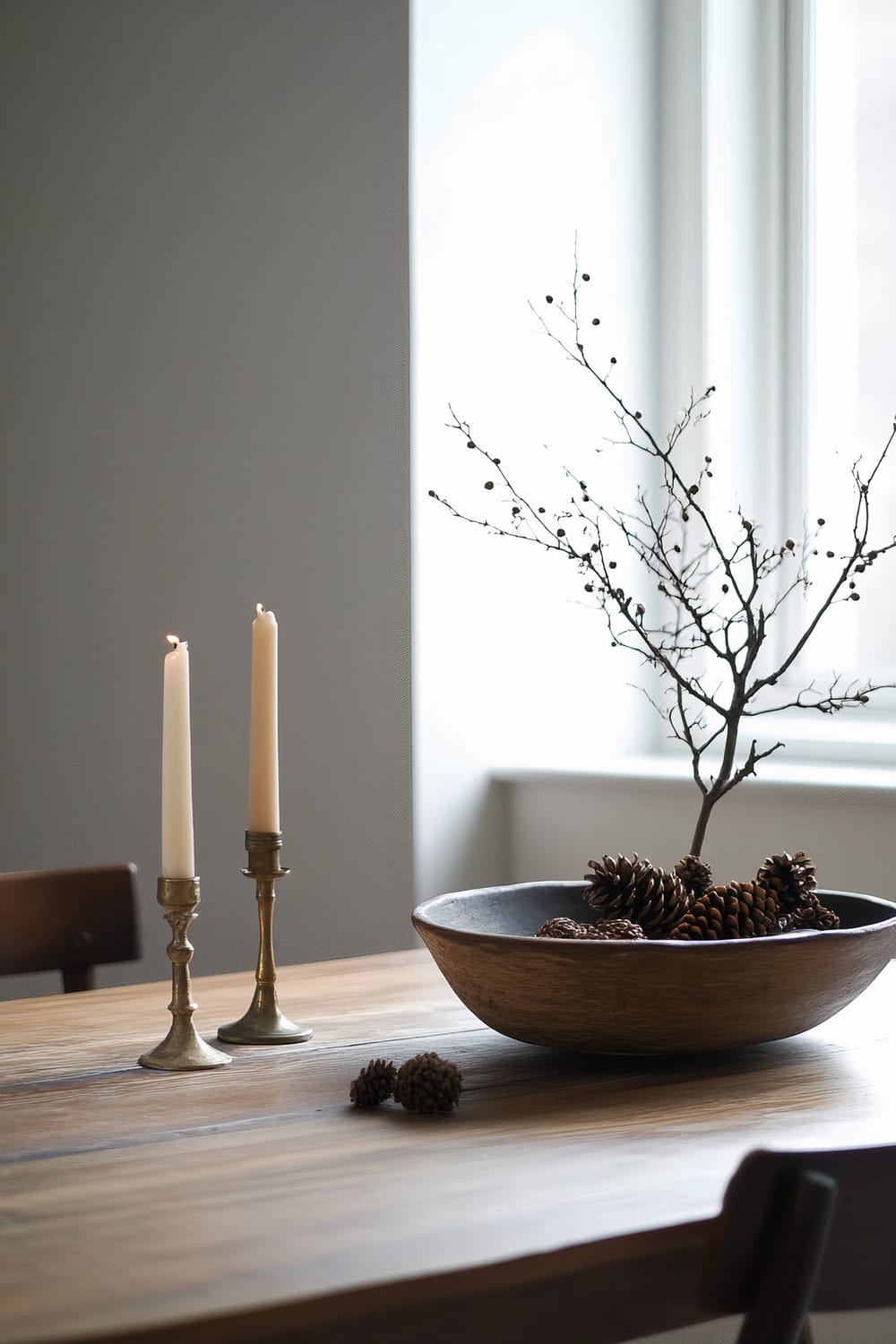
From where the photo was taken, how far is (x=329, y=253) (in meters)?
2.39

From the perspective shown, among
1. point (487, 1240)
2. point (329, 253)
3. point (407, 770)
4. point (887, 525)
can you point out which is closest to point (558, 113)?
point (329, 253)

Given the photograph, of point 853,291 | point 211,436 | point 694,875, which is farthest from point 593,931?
point 853,291

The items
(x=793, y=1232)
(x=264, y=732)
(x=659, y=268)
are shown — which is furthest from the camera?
(x=659, y=268)

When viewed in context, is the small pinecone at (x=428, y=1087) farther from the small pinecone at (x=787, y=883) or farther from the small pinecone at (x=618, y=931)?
the small pinecone at (x=787, y=883)

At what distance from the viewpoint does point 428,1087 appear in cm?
94

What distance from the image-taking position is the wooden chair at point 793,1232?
0.61 meters

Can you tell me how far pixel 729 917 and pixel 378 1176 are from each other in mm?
346

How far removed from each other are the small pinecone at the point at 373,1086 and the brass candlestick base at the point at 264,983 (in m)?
0.18

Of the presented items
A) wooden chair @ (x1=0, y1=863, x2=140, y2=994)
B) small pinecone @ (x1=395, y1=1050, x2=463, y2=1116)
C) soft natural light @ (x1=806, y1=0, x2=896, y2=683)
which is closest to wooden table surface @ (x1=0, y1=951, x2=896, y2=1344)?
small pinecone @ (x1=395, y1=1050, x2=463, y2=1116)

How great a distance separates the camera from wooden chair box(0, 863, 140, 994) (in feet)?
5.24

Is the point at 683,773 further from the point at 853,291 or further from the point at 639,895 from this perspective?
the point at 639,895

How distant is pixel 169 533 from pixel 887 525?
1164mm

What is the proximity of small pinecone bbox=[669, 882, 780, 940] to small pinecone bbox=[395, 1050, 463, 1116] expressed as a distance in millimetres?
197

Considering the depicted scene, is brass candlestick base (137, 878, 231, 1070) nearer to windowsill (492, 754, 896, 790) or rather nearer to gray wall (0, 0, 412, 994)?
windowsill (492, 754, 896, 790)
